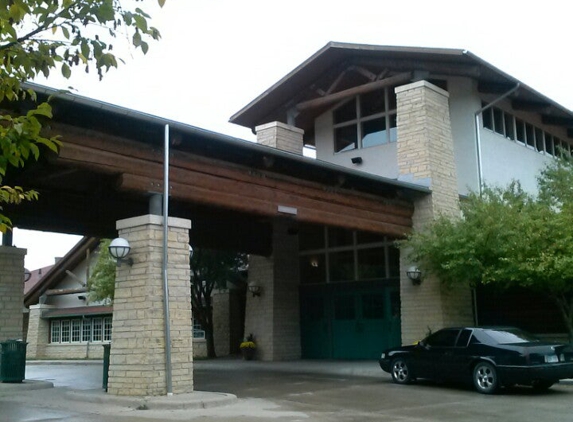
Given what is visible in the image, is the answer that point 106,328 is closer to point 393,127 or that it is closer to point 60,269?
point 60,269

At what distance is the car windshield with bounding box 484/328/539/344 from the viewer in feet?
47.1

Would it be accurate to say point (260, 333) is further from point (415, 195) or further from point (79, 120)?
point (79, 120)

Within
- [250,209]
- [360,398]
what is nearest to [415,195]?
[250,209]

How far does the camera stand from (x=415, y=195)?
20906 mm

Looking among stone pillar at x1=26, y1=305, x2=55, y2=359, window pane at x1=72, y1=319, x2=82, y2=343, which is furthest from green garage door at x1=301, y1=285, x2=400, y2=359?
stone pillar at x1=26, y1=305, x2=55, y2=359

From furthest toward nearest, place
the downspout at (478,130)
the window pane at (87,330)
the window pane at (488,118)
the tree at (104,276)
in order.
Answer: the window pane at (87,330)
the tree at (104,276)
the window pane at (488,118)
the downspout at (478,130)

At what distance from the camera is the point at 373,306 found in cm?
2372

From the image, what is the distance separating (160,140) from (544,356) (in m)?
8.53

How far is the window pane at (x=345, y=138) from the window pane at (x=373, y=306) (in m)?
5.22

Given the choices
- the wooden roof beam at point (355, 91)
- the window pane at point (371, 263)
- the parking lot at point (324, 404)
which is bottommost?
the parking lot at point (324, 404)

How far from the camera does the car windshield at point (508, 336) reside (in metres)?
14.4

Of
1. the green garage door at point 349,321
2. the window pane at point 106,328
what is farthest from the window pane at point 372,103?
the window pane at point 106,328

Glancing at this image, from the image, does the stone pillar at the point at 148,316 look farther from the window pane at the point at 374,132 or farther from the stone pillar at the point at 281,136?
the window pane at the point at 374,132

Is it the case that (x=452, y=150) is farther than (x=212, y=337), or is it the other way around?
(x=212, y=337)
